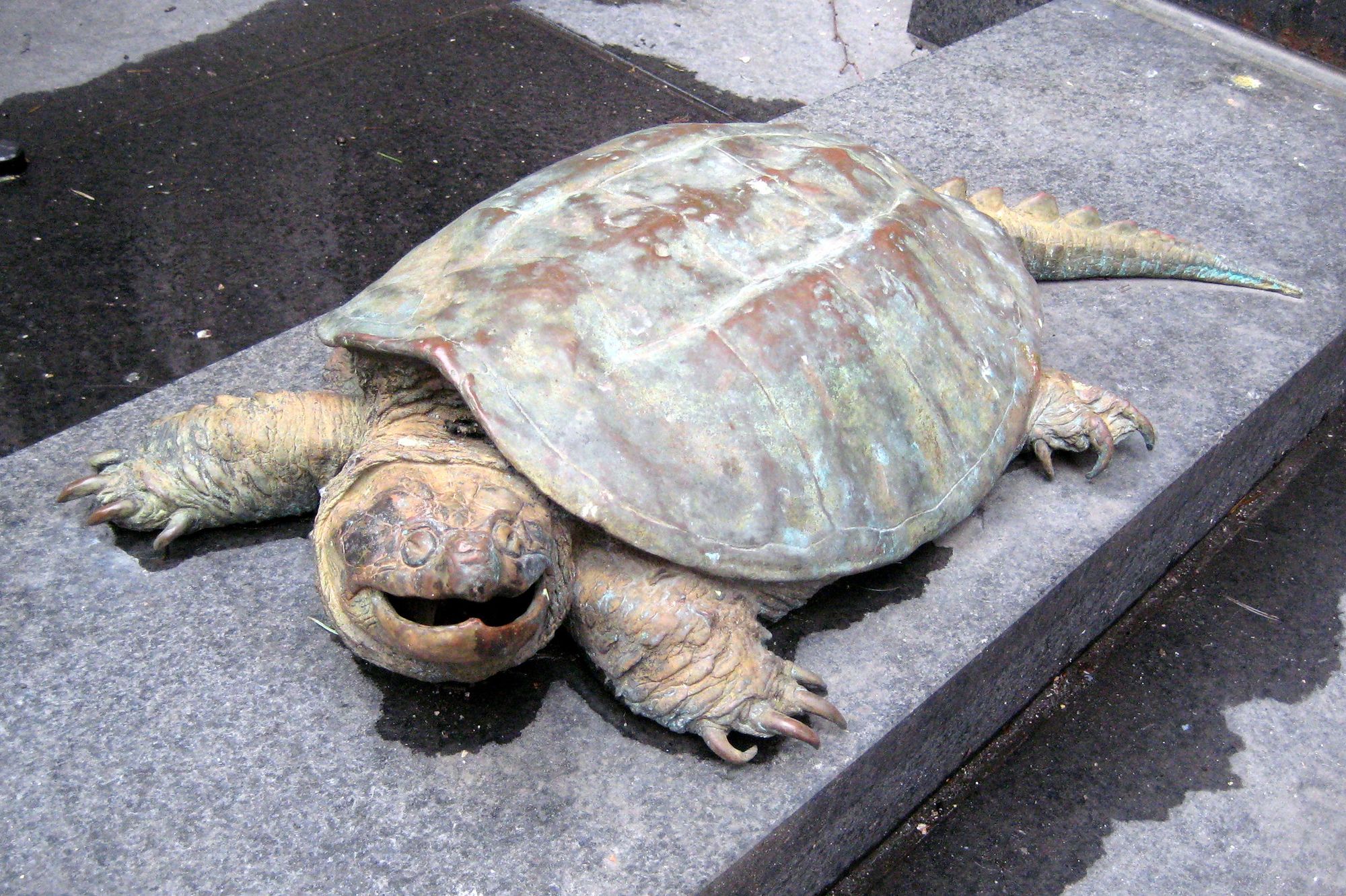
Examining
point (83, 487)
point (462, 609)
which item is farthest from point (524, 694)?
point (83, 487)

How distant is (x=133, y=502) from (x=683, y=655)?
3.85ft

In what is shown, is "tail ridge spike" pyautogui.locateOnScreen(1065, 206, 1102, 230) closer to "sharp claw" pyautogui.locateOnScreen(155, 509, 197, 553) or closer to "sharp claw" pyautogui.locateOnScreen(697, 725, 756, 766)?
"sharp claw" pyautogui.locateOnScreen(697, 725, 756, 766)

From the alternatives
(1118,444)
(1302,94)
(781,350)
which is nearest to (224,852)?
(781,350)

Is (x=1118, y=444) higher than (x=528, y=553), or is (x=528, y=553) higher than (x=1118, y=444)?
(x=528, y=553)

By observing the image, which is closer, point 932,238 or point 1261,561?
point 932,238

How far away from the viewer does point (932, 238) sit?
262 centimetres

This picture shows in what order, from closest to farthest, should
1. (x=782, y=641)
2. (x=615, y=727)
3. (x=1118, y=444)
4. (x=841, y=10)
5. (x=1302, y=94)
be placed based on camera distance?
(x=615, y=727) < (x=782, y=641) < (x=1118, y=444) < (x=1302, y=94) < (x=841, y=10)

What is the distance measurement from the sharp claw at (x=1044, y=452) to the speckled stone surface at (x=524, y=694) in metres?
0.05

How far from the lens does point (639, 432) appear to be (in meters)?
2.08

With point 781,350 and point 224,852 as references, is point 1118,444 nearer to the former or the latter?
point 781,350

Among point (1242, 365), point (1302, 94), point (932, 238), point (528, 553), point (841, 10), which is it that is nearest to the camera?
point (528, 553)

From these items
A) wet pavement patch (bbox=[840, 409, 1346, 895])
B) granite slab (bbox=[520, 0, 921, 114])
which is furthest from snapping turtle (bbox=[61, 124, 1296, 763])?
granite slab (bbox=[520, 0, 921, 114])

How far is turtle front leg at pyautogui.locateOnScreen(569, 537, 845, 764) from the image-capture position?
A: 6.93 ft

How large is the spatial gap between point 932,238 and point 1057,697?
3.89 feet
